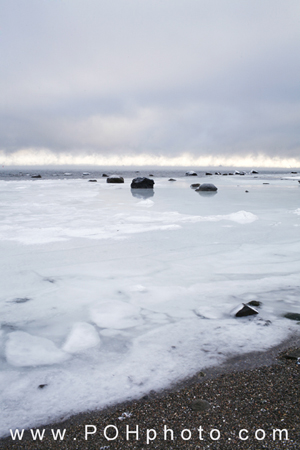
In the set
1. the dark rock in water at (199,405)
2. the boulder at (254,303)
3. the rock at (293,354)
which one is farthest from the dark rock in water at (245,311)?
the dark rock in water at (199,405)

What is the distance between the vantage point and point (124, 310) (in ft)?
8.65

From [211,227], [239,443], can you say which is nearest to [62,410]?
[239,443]

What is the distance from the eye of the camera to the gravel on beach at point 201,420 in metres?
1.30

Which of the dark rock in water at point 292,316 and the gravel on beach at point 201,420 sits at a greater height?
the dark rock in water at point 292,316

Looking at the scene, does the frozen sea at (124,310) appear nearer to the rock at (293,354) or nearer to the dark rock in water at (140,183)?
the rock at (293,354)

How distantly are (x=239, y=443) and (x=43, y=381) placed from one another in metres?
1.18

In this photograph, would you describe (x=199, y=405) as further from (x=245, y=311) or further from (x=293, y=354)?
(x=245, y=311)

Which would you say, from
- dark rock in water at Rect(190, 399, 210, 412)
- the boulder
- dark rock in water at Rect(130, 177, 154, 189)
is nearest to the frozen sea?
the boulder

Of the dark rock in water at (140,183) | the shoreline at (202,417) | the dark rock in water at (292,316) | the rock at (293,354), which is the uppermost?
the dark rock in water at (140,183)

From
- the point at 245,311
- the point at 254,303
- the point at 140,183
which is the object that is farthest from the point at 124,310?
the point at 140,183

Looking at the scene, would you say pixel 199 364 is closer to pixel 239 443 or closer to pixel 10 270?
pixel 239 443

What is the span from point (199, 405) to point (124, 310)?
4.07ft

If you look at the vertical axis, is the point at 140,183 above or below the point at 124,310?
above

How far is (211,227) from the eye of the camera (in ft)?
20.0
